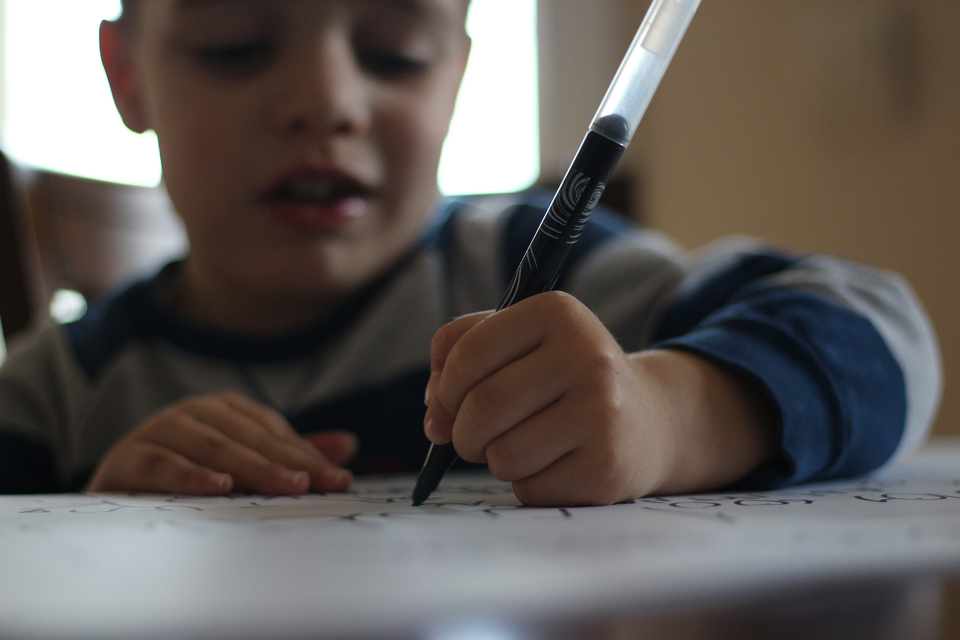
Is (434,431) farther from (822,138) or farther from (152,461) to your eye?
(822,138)

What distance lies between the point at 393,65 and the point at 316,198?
0.32 feet

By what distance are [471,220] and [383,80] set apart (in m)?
0.15

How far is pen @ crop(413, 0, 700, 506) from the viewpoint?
0.74 ft

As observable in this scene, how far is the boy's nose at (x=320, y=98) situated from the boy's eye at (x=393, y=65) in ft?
0.06

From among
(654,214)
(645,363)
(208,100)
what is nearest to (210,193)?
(208,100)

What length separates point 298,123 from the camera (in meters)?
0.45

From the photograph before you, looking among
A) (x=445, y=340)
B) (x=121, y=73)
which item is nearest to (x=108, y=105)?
(x=121, y=73)

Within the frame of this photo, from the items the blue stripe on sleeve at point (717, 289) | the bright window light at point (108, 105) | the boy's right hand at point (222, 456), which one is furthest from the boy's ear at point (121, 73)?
the bright window light at point (108, 105)

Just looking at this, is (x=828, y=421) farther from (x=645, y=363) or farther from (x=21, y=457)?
(x=21, y=457)

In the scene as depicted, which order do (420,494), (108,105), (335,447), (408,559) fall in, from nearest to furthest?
(408,559)
(420,494)
(335,447)
(108,105)

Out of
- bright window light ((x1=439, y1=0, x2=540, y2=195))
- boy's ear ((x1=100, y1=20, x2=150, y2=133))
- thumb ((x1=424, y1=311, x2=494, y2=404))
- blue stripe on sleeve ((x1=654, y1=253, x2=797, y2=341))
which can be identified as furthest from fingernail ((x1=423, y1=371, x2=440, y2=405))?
bright window light ((x1=439, y1=0, x2=540, y2=195))

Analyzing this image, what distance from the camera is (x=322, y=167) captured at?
1.49ft

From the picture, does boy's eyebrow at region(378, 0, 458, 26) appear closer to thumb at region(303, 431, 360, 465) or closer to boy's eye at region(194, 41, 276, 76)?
boy's eye at region(194, 41, 276, 76)

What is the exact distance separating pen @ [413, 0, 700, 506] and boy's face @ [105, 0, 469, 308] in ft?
0.80
